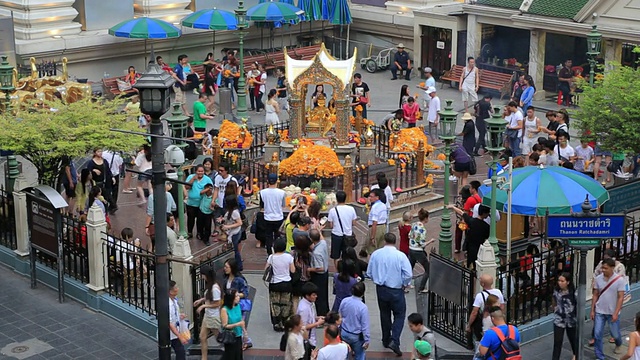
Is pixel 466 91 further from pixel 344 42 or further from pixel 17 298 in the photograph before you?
pixel 17 298

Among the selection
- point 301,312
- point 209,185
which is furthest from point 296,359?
point 209,185

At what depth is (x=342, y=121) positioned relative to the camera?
2461 cm

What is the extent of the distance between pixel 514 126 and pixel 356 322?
447 inches

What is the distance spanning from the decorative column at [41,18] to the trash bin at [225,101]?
6.33 metres

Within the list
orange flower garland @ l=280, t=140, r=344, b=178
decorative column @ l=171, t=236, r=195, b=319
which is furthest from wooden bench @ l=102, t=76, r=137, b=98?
decorative column @ l=171, t=236, r=195, b=319

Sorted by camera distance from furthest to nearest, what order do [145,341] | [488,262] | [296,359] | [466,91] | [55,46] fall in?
1. [55,46]
2. [466,91]
3. [145,341]
4. [488,262]
5. [296,359]

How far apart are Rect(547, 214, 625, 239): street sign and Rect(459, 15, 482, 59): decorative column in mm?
22357

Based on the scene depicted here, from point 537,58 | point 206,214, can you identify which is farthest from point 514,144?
point 537,58

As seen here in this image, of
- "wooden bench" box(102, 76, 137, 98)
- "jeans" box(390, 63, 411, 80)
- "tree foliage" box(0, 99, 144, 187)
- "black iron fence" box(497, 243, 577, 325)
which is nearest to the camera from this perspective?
"black iron fence" box(497, 243, 577, 325)

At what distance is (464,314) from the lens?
16812mm

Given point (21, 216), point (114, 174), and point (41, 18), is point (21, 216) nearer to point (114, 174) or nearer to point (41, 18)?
point (114, 174)

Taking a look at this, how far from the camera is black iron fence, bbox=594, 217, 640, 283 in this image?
18281mm

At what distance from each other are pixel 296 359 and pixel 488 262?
3.24m

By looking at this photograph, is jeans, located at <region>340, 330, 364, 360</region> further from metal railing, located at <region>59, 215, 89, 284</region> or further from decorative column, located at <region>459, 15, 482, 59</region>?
decorative column, located at <region>459, 15, 482, 59</region>
